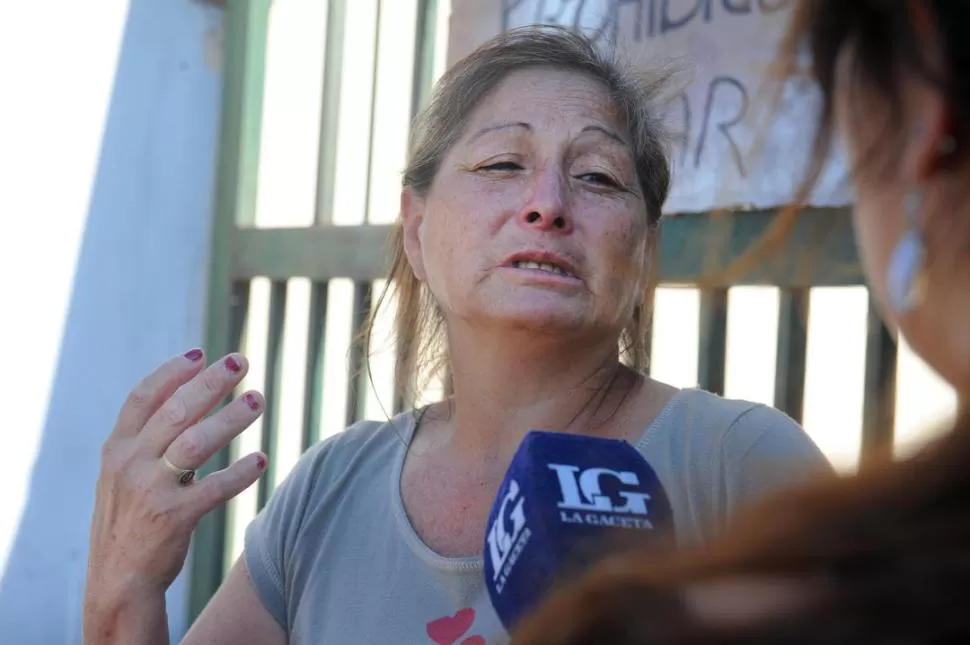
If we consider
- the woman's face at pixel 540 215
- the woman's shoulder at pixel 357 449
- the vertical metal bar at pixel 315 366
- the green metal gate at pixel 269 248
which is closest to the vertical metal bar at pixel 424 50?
the green metal gate at pixel 269 248

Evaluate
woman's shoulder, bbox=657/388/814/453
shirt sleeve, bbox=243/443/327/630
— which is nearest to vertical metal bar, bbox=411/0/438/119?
→ shirt sleeve, bbox=243/443/327/630

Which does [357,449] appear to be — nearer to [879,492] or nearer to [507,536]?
Result: [507,536]

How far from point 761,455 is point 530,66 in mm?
764

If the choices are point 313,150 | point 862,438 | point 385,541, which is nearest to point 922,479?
point 385,541

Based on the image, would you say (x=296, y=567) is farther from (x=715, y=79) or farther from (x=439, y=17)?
(x=439, y=17)

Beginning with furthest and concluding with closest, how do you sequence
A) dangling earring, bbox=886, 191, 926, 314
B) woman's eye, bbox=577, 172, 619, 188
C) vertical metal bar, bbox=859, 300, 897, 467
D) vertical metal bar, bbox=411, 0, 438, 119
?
vertical metal bar, bbox=411, 0, 438, 119 < vertical metal bar, bbox=859, 300, 897, 467 < woman's eye, bbox=577, 172, 619, 188 < dangling earring, bbox=886, 191, 926, 314

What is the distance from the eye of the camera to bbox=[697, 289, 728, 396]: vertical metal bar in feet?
8.38

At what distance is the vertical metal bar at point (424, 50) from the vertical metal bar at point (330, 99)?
1.28 ft

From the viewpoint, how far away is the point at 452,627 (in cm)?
153

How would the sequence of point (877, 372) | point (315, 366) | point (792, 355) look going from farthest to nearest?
1. point (315, 366)
2. point (792, 355)
3. point (877, 372)

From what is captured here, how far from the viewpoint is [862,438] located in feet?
7.57

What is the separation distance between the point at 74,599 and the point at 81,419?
1.97 feet

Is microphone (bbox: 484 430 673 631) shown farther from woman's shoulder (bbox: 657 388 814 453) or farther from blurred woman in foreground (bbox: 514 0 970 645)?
woman's shoulder (bbox: 657 388 814 453)

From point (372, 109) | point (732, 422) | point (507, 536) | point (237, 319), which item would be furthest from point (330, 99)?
point (507, 536)
